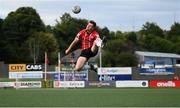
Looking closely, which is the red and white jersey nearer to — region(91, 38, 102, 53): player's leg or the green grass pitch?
region(91, 38, 102, 53): player's leg

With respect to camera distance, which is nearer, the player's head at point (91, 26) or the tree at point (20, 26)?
the player's head at point (91, 26)

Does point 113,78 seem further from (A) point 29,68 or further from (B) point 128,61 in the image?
(B) point 128,61

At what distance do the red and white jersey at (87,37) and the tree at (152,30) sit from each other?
16232 cm

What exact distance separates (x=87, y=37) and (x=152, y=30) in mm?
164691

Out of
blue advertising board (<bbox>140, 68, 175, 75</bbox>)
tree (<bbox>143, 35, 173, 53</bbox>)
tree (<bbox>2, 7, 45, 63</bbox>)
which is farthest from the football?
tree (<bbox>143, 35, 173, 53</bbox>)

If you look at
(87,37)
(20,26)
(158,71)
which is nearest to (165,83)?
(158,71)

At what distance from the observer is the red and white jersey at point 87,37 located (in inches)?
719

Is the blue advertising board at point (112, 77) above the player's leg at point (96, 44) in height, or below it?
below

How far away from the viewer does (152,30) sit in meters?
182

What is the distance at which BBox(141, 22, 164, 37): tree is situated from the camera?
181 metres

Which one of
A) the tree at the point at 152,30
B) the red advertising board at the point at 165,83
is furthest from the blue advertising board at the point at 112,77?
the tree at the point at 152,30

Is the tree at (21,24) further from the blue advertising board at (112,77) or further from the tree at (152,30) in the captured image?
the blue advertising board at (112,77)

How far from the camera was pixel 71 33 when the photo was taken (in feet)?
466

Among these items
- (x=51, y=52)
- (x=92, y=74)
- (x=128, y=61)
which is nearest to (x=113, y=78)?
(x=92, y=74)
